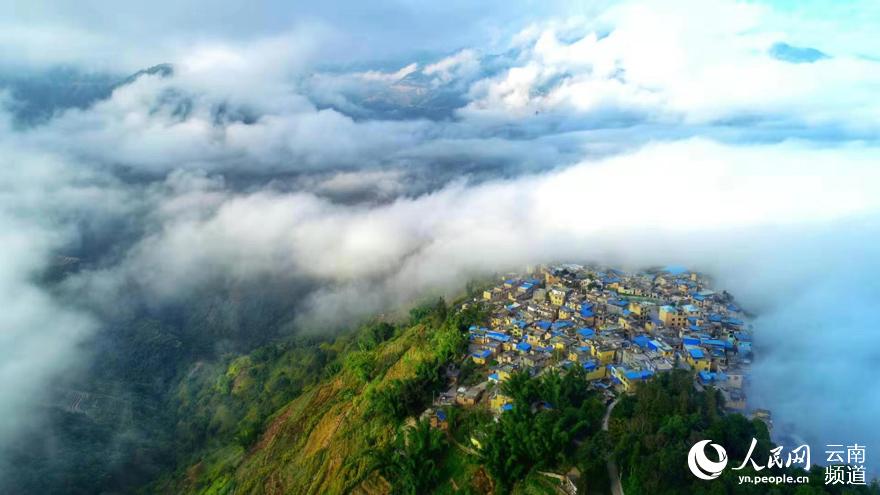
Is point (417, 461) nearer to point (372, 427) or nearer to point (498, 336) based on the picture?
point (372, 427)

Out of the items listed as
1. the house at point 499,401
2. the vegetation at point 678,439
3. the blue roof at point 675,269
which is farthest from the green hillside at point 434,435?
the blue roof at point 675,269

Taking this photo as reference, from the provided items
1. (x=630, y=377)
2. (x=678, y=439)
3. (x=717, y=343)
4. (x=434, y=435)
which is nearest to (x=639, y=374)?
(x=630, y=377)

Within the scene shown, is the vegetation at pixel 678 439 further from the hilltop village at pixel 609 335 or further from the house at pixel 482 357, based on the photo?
the house at pixel 482 357

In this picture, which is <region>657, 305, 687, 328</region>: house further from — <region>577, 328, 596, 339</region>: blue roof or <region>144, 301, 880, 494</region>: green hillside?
<region>144, 301, 880, 494</region>: green hillside

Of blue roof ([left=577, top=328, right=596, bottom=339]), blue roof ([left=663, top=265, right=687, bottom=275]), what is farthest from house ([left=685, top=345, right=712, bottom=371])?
blue roof ([left=663, top=265, right=687, bottom=275])

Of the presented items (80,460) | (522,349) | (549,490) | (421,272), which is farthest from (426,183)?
(549,490)
